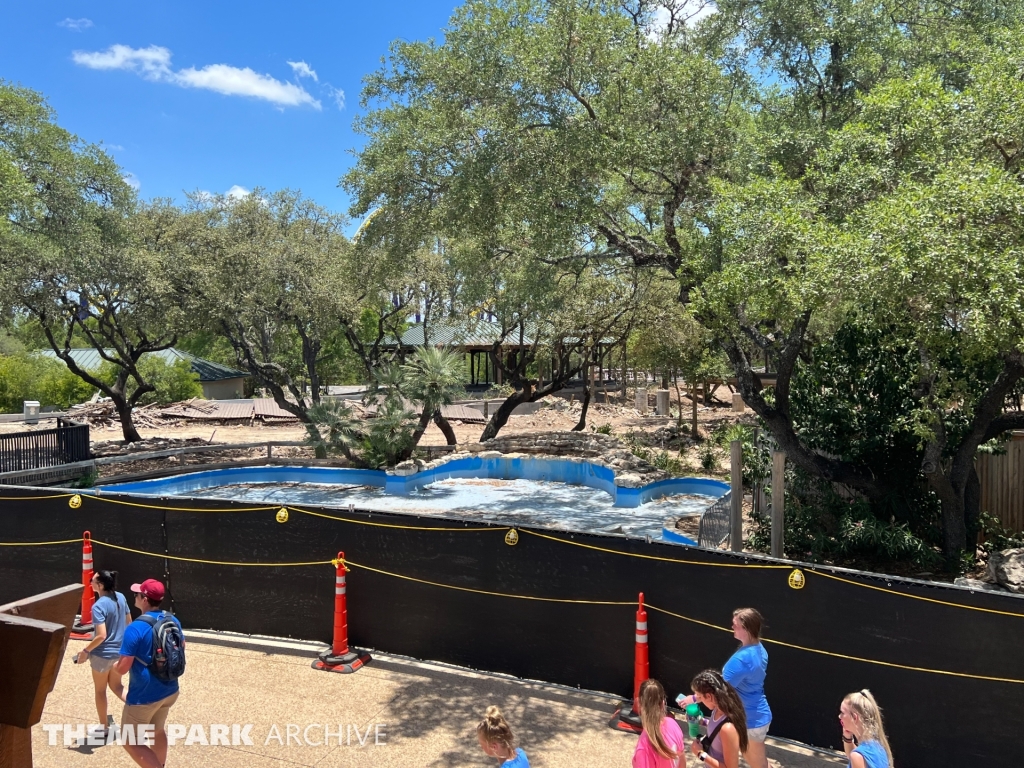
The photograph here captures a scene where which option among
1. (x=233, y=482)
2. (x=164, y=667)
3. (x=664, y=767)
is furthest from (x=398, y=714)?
(x=233, y=482)

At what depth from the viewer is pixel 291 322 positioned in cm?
3017

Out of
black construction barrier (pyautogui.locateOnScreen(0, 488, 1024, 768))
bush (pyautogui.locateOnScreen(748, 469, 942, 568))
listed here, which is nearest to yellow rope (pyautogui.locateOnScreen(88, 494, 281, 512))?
black construction barrier (pyautogui.locateOnScreen(0, 488, 1024, 768))

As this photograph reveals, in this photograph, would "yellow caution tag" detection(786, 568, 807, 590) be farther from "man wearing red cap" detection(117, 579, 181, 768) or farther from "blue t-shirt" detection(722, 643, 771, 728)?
"man wearing red cap" detection(117, 579, 181, 768)

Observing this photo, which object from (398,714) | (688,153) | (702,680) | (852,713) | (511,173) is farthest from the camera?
(511,173)

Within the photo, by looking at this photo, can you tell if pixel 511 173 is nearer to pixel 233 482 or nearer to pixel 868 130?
pixel 868 130

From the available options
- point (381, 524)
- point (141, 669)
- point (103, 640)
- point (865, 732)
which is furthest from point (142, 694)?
point (865, 732)

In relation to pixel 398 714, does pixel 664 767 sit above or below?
above

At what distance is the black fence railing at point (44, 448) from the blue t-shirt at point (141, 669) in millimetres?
16351

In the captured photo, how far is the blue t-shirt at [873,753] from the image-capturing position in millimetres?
3828

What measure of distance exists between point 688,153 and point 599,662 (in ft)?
27.9

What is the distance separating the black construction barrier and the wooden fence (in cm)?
757

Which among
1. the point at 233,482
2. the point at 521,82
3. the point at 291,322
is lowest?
the point at 233,482

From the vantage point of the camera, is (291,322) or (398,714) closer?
(398,714)

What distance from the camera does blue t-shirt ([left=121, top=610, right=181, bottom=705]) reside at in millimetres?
5316
